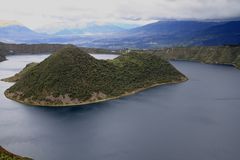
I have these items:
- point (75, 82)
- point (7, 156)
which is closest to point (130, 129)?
point (7, 156)

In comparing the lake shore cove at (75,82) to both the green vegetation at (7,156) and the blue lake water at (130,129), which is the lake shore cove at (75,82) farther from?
the green vegetation at (7,156)

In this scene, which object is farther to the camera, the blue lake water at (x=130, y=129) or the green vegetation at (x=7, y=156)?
the blue lake water at (x=130, y=129)

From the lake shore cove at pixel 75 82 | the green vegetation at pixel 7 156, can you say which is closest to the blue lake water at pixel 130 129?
the green vegetation at pixel 7 156

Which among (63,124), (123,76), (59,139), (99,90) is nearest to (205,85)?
(123,76)

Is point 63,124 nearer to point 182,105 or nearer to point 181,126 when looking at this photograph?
point 181,126

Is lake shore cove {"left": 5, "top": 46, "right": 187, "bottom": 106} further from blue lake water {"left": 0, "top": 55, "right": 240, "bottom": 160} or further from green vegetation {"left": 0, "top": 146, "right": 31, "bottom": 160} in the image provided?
green vegetation {"left": 0, "top": 146, "right": 31, "bottom": 160}

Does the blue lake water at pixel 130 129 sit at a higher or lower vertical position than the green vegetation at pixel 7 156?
lower

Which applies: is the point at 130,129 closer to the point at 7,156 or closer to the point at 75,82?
the point at 7,156
